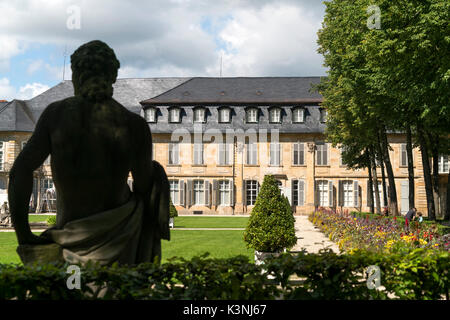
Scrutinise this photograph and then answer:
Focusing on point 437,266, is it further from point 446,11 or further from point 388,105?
point 388,105

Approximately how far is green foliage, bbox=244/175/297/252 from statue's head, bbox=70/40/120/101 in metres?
7.40

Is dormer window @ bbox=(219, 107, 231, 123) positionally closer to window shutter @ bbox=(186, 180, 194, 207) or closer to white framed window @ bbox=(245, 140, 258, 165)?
white framed window @ bbox=(245, 140, 258, 165)

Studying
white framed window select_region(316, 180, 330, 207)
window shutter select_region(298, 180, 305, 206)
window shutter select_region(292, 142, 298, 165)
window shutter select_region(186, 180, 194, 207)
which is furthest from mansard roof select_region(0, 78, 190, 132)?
white framed window select_region(316, 180, 330, 207)

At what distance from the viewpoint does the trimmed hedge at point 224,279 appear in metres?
3.15

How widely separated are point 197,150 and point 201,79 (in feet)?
23.8

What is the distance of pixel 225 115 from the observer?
4141 cm

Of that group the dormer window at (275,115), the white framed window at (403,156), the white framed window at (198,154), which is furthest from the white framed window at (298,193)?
the white framed window at (403,156)

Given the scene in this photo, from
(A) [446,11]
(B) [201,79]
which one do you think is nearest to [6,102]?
(B) [201,79]

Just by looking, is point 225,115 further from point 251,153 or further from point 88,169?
point 88,169

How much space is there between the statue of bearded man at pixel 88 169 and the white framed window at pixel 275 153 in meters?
36.9

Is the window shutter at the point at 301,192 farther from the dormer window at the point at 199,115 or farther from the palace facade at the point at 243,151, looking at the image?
the dormer window at the point at 199,115

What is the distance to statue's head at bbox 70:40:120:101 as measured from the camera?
3.32m

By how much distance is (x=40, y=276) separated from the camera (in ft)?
10.2
